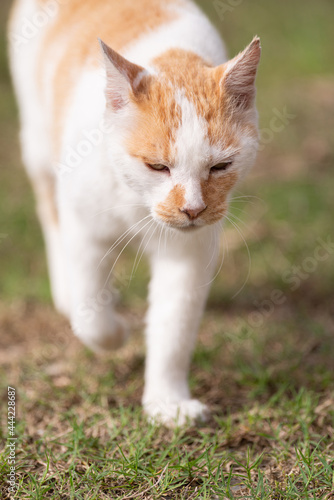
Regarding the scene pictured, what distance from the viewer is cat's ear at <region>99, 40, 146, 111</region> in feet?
6.31

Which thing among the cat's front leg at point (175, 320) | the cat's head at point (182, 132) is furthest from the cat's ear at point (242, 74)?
the cat's front leg at point (175, 320)

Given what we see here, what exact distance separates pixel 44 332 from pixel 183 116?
171cm

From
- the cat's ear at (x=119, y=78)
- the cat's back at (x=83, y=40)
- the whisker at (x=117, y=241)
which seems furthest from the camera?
the cat's back at (x=83, y=40)

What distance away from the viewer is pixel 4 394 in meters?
2.61

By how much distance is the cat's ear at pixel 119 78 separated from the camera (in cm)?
192

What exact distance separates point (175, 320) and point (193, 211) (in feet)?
2.03

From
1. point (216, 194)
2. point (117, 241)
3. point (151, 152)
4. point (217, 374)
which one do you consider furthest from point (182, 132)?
point (217, 374)

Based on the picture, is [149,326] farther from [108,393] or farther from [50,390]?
[50,390]

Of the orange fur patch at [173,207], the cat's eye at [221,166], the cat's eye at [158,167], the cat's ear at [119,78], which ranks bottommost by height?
the orange fur patch at [173,207]

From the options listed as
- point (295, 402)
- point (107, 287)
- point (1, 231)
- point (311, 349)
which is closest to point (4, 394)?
point (107, 287)

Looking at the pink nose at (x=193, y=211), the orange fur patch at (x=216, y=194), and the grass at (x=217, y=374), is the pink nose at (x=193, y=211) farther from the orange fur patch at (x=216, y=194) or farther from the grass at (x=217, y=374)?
the grass at (x=217, y=374)

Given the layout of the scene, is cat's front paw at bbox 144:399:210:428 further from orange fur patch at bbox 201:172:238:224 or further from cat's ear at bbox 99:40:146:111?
cat's ear at bbox 99:40:146:111

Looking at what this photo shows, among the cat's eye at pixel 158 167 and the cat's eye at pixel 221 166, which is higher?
the cat's eye at pixel 221 166

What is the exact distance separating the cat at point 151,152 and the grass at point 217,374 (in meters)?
0.20
